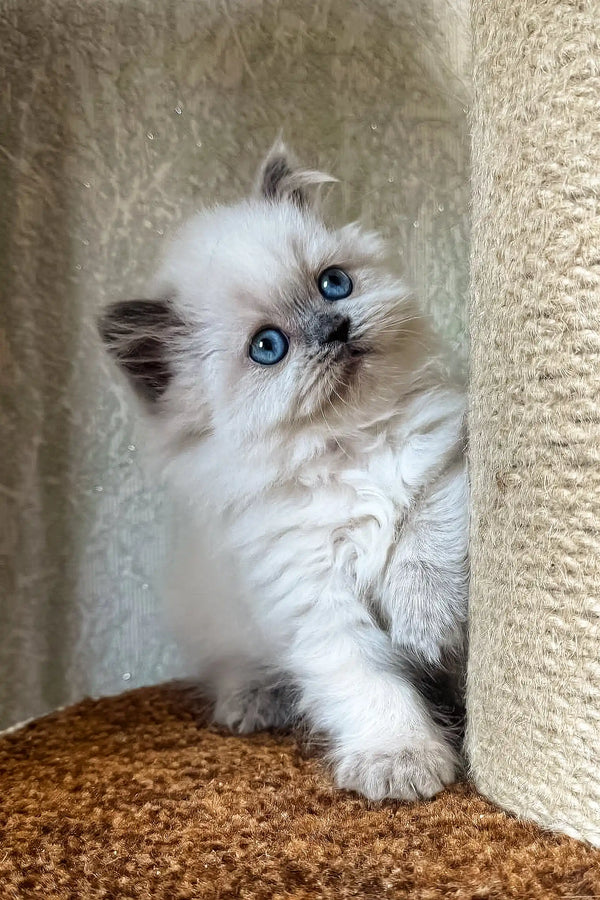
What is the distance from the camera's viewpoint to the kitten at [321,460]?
4.00 ft

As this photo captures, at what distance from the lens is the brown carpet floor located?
0.88 metres

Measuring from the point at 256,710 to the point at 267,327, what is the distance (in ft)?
2.18

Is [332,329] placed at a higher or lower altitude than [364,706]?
higher

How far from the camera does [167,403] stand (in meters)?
1.39

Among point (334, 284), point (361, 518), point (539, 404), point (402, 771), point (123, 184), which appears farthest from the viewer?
point (123, 184)

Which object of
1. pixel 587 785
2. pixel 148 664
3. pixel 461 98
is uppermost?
pixel 461 98

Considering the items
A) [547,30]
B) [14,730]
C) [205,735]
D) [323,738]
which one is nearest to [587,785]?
[323,738]

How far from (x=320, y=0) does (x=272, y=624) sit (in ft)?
4.38

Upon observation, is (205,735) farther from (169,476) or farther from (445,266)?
(445,266)

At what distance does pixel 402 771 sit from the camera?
1.08 metres

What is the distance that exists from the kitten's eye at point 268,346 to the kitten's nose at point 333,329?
0.06m

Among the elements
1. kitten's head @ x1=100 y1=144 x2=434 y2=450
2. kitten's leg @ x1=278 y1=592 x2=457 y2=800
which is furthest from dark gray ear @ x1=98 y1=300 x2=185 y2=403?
kitten's leg @ x1=278 y1=592 x2=457 y2=800

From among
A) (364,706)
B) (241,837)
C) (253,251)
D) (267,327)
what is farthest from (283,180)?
(241,837)

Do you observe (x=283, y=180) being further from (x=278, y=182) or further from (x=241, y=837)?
(x=241, y=837)
